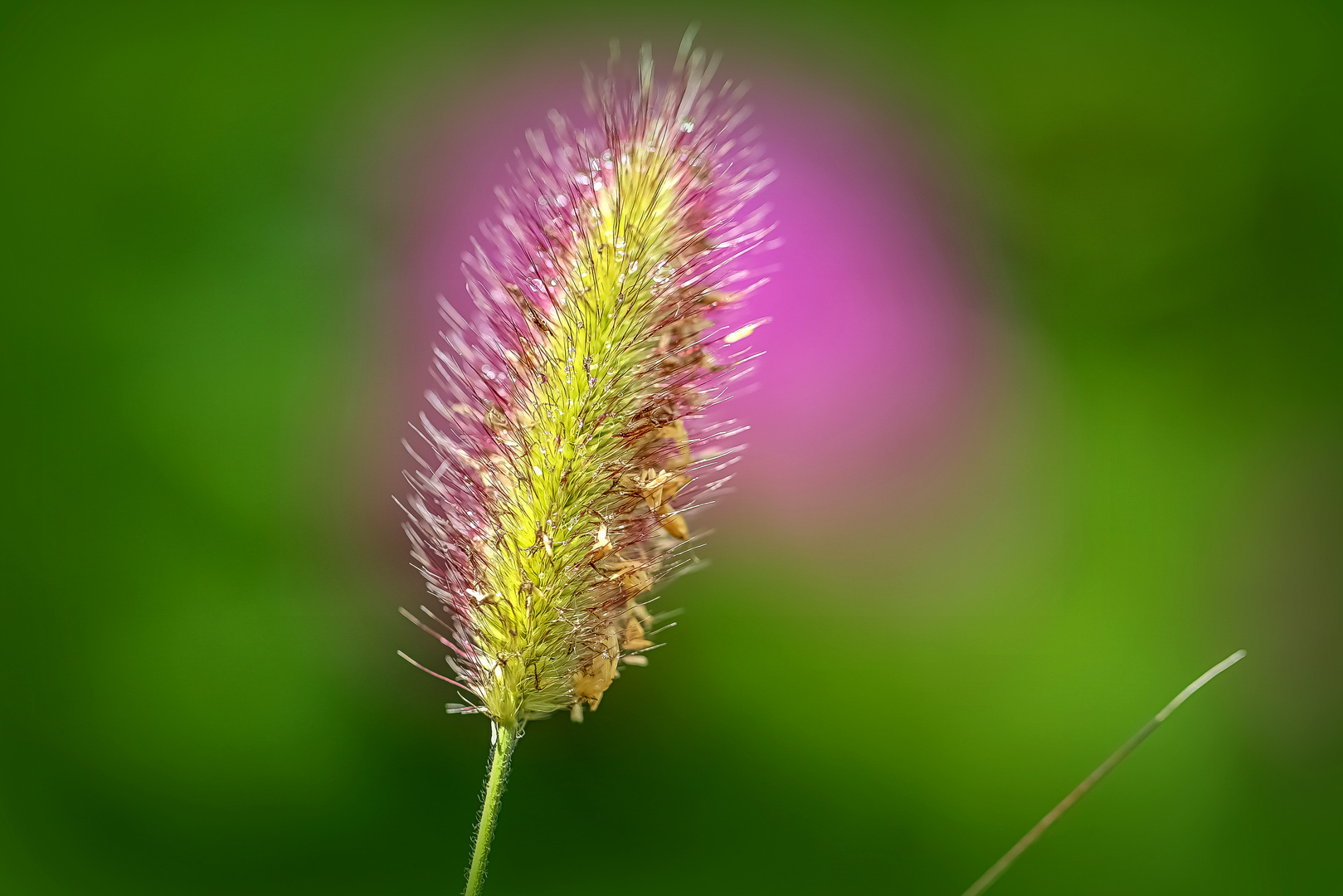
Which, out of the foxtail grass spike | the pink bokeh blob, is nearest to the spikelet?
the foxtail grass spike

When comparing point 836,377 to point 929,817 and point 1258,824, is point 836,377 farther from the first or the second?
point 1258,824

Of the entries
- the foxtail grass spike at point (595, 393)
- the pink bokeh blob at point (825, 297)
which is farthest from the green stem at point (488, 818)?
the pink bokeh blob at point (825, 297)

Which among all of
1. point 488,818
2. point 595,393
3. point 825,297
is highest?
point 825,297

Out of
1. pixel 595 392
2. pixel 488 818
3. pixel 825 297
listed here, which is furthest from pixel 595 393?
pixel 825 297

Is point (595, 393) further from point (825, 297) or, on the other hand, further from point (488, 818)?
point (825, 297)

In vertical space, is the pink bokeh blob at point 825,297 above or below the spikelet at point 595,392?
above

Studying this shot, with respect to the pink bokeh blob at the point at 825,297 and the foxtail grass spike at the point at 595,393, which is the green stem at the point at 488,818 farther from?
the pink bokeh blob at the point at 825,297

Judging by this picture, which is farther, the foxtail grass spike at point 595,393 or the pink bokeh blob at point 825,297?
the pink bokeh blob at point 825,297

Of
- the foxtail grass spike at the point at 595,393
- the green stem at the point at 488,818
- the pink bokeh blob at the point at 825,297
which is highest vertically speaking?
the pink bokeh blob at the point at 825,297

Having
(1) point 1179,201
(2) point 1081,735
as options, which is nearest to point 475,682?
(2) point 1081,735
